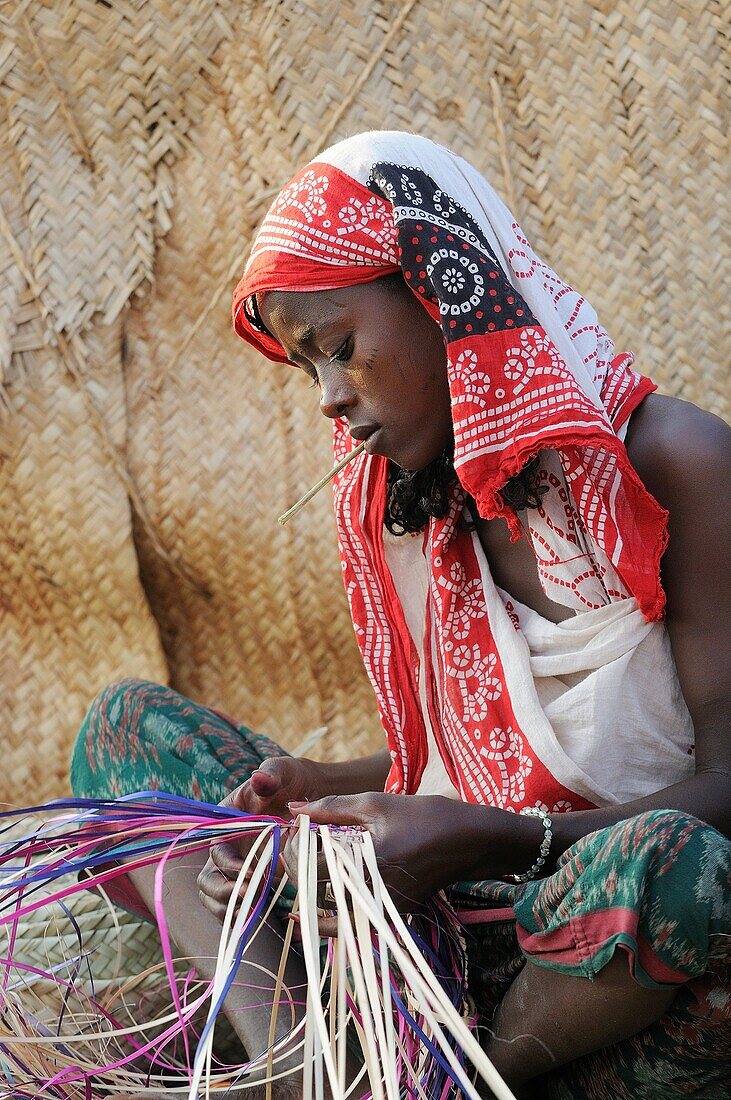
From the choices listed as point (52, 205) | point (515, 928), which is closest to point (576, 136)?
point (52, 205)

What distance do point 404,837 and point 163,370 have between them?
6.25 ft

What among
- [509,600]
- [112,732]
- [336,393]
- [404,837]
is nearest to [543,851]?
[404,837]

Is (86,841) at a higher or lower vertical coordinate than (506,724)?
lower

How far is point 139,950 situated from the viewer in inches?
78.3

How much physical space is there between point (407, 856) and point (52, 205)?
7.08ft

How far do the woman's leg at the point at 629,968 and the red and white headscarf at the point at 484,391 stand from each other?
31 centimetres

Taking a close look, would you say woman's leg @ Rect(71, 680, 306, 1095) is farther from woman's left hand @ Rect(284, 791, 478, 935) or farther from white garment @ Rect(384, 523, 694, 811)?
white garment @ Rect(384, 523, 694, 811)

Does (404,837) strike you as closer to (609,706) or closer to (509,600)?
(609,706)

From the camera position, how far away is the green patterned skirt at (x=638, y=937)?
1.04m

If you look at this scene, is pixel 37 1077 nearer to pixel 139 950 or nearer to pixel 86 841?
pixel 86 841

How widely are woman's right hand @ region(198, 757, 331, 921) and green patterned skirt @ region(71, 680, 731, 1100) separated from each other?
26cm

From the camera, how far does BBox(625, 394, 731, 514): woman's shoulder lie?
4.72 ft

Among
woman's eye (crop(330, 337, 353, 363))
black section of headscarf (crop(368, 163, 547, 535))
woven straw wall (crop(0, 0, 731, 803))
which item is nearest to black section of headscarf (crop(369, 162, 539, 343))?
black section of headscarf (crop(368, 163, 547, 535))

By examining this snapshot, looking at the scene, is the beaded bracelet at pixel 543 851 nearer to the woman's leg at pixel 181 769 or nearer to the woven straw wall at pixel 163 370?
the woman's leg at pixel 181 769
